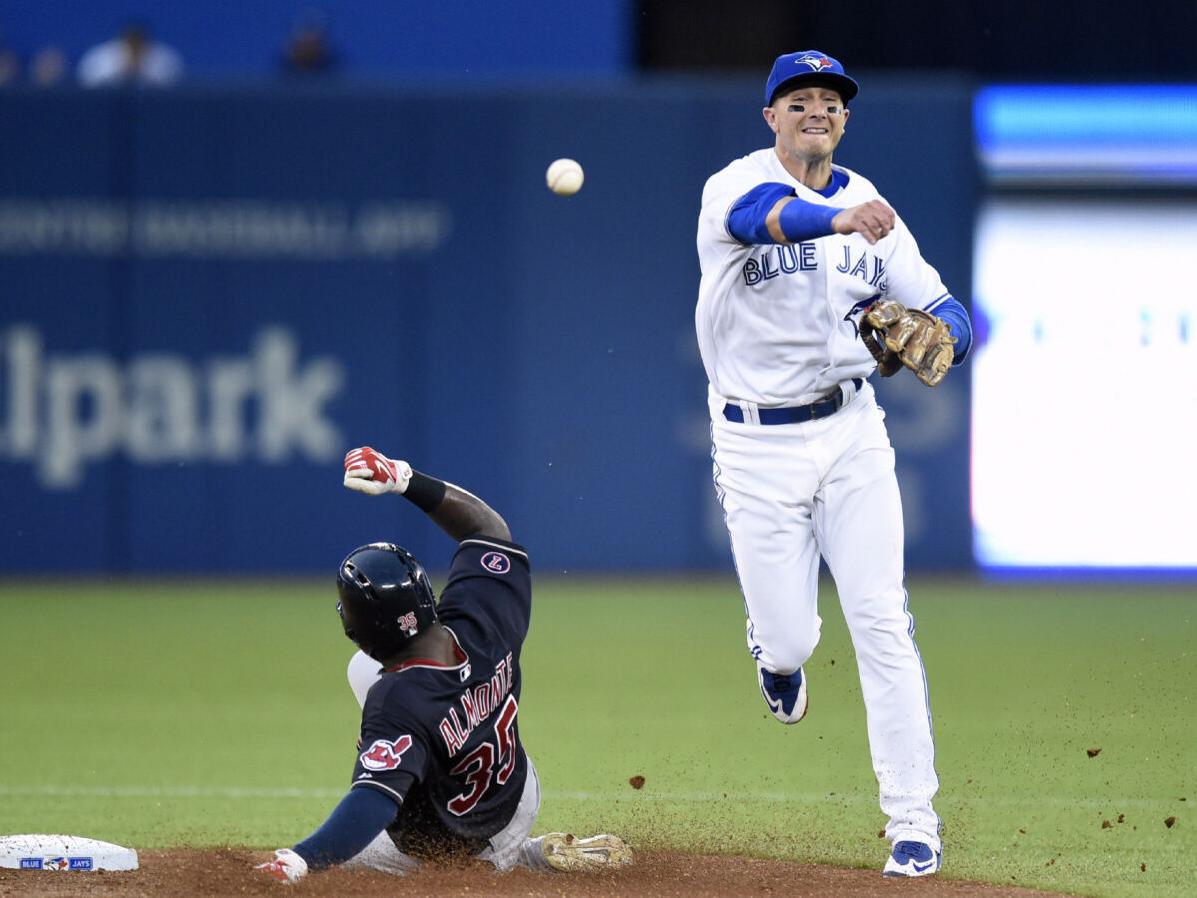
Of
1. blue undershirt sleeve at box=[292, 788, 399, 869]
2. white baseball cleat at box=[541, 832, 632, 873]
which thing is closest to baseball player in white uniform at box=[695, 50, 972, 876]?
white baseball cleat at box=[541, 832, 632, 873]

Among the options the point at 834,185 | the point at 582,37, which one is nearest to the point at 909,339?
the point at 834,185

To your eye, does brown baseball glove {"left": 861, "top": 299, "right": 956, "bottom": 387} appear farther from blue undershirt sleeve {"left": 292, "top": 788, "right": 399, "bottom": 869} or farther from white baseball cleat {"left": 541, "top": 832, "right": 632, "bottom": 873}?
blue undershirt sleeve {"left": 292, "top": 788, "right": 399, "bottom": 869}

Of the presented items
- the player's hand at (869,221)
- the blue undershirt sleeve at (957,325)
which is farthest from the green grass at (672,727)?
the player's hand at (869,221)

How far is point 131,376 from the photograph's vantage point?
13.4 m

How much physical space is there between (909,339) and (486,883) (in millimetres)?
1940

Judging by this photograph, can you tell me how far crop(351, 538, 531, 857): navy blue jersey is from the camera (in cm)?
455

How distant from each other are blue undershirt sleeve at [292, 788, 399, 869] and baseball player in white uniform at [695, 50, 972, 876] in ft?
5.27

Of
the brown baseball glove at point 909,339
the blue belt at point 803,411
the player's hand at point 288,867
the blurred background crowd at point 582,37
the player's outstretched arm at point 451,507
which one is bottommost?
the player's hand at point 288,867

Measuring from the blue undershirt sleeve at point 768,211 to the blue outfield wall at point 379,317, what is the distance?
8.06 m

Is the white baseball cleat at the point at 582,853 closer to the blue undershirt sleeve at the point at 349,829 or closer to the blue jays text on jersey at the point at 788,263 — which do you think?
the blue undershirt sleeve at the point at 349,829

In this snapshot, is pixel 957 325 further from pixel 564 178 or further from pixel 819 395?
pixel 564 178

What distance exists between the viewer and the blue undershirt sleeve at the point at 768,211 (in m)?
5.12

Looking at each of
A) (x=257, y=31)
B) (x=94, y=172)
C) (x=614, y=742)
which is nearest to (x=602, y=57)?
(x=257, y=31)

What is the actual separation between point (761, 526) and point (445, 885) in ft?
5.05
